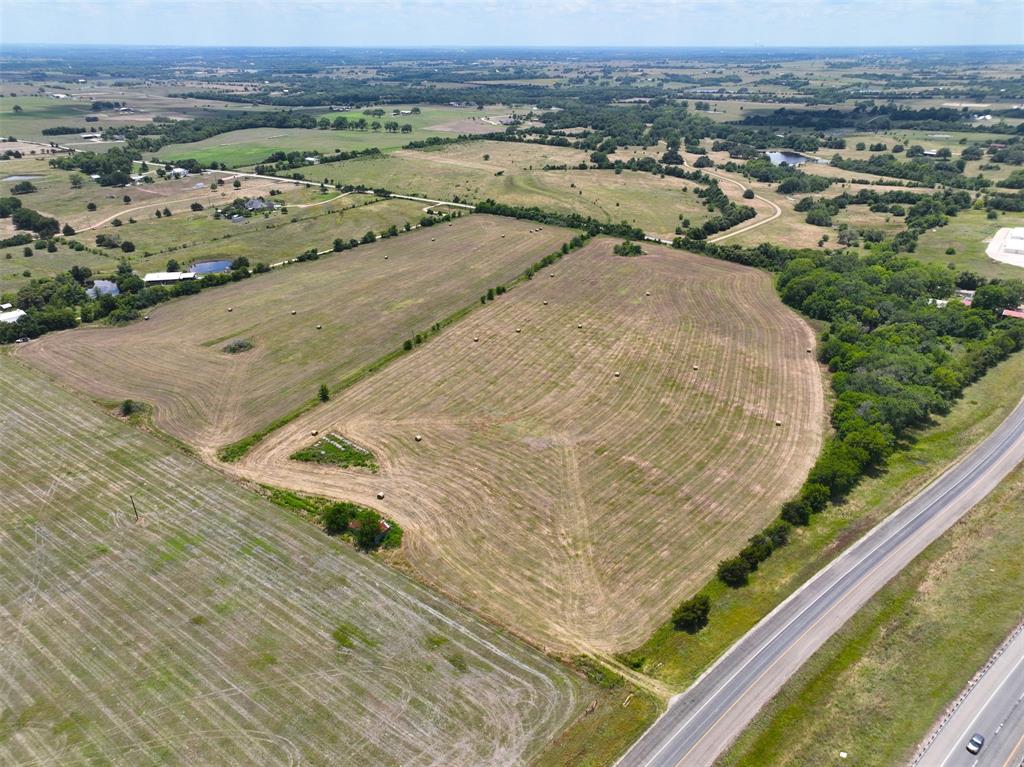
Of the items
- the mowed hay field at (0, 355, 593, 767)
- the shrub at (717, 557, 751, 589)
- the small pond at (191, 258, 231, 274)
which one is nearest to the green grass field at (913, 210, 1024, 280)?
the shrub at (717, 557, 751, 589)

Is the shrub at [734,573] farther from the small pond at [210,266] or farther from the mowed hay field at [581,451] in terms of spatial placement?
the small pond at [210,266]

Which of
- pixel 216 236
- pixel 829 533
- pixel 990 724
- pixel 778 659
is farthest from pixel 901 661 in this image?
pixel 216 236

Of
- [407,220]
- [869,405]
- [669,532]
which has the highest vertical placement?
[407,220]

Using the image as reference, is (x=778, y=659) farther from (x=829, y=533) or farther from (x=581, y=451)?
(x=581, y=451)

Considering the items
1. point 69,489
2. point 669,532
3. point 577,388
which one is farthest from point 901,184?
point 69,489

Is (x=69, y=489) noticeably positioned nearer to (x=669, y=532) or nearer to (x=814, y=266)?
(x=669, y=532)
